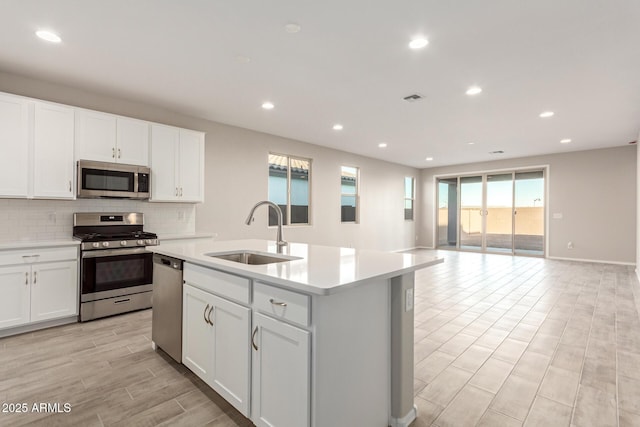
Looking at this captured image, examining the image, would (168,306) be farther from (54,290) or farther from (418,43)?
(418,43)

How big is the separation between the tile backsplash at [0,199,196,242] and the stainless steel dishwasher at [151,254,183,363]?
1830mm

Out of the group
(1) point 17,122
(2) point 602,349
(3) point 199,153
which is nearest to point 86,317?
(1) point 17,122

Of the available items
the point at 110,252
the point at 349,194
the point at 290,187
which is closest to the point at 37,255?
the point at 110,252

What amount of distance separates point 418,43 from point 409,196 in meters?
7.62

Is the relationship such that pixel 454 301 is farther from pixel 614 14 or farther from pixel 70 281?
pixel 70 281

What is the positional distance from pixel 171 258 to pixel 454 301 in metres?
3.48

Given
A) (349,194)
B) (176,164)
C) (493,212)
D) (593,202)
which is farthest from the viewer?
(493,212)

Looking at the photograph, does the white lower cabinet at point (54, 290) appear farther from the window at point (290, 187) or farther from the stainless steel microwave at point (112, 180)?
the window at point (290, 187)

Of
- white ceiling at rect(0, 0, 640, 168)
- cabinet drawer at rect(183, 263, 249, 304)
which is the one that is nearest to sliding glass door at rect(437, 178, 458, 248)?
white ceiling at rect(0, 0, 640, 168)

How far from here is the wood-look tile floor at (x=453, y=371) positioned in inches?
73.8

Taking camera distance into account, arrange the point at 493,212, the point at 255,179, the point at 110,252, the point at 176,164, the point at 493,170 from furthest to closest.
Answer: the point at 493,212 → the point at 493,170 → the point at 255,179 → the point at 176,164 → the point at 110,252

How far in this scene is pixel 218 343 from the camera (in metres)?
1.92

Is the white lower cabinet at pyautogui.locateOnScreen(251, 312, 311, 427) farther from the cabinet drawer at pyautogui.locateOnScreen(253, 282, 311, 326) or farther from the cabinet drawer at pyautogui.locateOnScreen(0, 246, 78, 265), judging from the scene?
the cabinet drawer at pyautogui.locateOnScreen(0, 246, 78, 265)

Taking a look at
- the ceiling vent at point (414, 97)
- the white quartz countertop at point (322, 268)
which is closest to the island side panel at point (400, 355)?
the white quartz countertop at point (322, 268)
